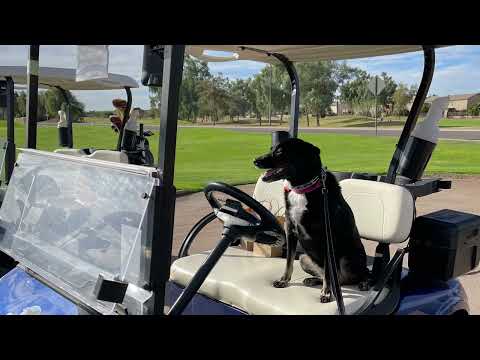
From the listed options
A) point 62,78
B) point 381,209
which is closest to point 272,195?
point 381,209

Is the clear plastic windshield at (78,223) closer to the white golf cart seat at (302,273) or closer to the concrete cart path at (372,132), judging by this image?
the white golf cart seat at (302,273)

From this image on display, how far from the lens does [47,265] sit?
5.53 feet

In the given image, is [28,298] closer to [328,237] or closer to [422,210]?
[328,237]

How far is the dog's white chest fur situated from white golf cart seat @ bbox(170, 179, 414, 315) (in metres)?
0.29

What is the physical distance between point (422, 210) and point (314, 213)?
5.80 meters

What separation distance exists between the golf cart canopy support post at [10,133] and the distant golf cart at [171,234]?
2.30 ft

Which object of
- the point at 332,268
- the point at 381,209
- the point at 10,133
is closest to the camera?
the point at 332,268

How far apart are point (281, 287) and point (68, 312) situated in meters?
1.07

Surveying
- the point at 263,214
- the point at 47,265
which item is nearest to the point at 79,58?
the point at 47,265

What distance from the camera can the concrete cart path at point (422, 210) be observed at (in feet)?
13.2

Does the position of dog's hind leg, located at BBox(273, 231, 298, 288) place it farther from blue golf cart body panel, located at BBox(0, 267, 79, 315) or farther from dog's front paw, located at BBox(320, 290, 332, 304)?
blue golf cart body panel, located at BBox(0, 267, 79, 315)

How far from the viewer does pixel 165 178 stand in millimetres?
1371
